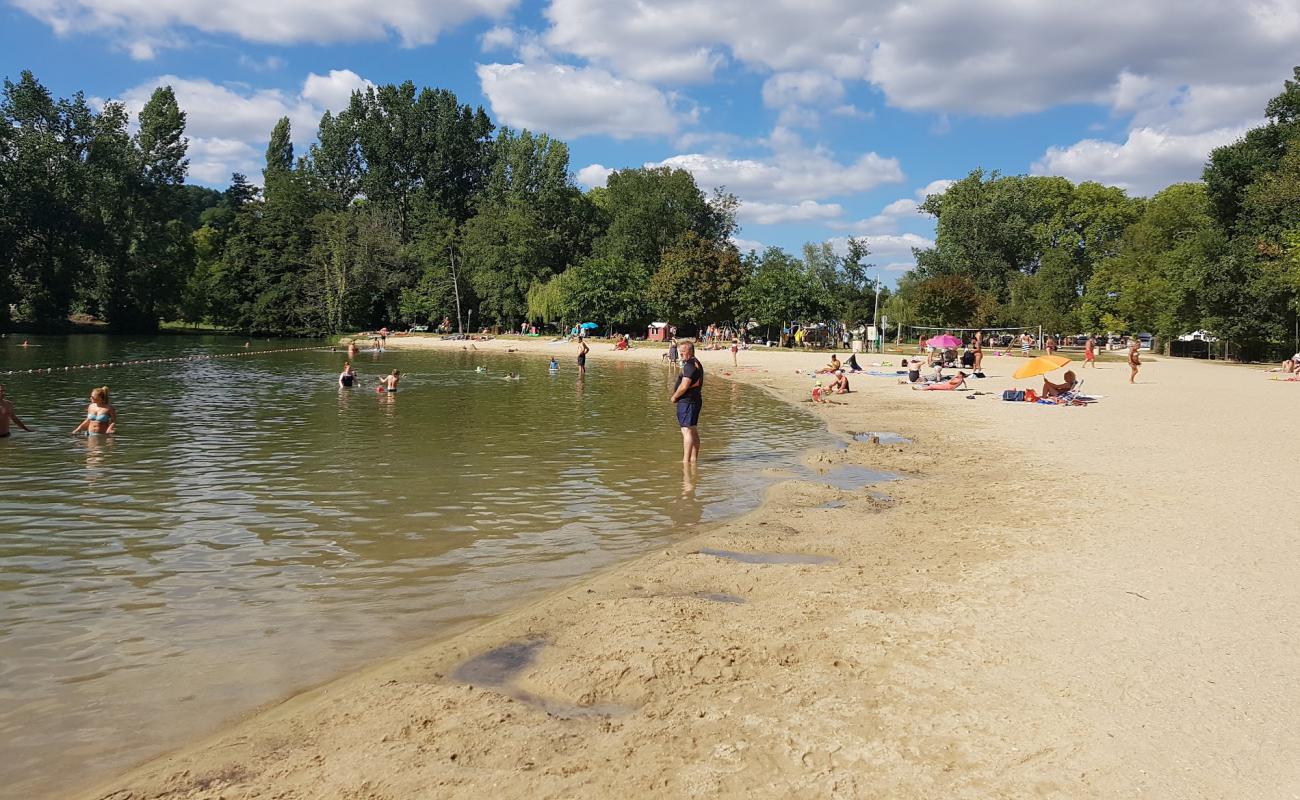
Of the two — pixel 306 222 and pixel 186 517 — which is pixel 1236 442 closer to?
pixel 186 517

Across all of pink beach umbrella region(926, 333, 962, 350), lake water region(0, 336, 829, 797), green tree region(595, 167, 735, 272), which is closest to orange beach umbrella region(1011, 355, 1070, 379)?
lake water region(0, 336, 829, 797)

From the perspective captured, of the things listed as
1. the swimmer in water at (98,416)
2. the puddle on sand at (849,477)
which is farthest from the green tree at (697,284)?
the puddle on sand at (849,477)

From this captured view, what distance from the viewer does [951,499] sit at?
1145cm

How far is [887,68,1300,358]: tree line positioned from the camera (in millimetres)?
44781

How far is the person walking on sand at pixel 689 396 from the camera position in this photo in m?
13.8

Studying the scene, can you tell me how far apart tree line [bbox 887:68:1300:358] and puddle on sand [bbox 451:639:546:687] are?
43.8 metres

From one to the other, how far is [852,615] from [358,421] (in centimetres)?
1793

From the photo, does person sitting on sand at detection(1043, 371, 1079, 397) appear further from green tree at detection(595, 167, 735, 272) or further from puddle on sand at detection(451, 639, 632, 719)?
green tree at detection(595, 167, 735, 272)

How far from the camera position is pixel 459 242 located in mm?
87688

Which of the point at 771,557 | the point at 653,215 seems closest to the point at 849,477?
the point at 771,557

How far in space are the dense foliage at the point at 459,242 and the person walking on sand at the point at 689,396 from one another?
183 ft

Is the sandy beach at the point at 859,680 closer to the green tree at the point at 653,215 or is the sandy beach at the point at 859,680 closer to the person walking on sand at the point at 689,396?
the person walking on sand at the point at 689,396

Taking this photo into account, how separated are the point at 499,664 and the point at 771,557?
3731 millimetres

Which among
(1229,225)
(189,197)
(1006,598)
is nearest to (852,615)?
(1006,598)
